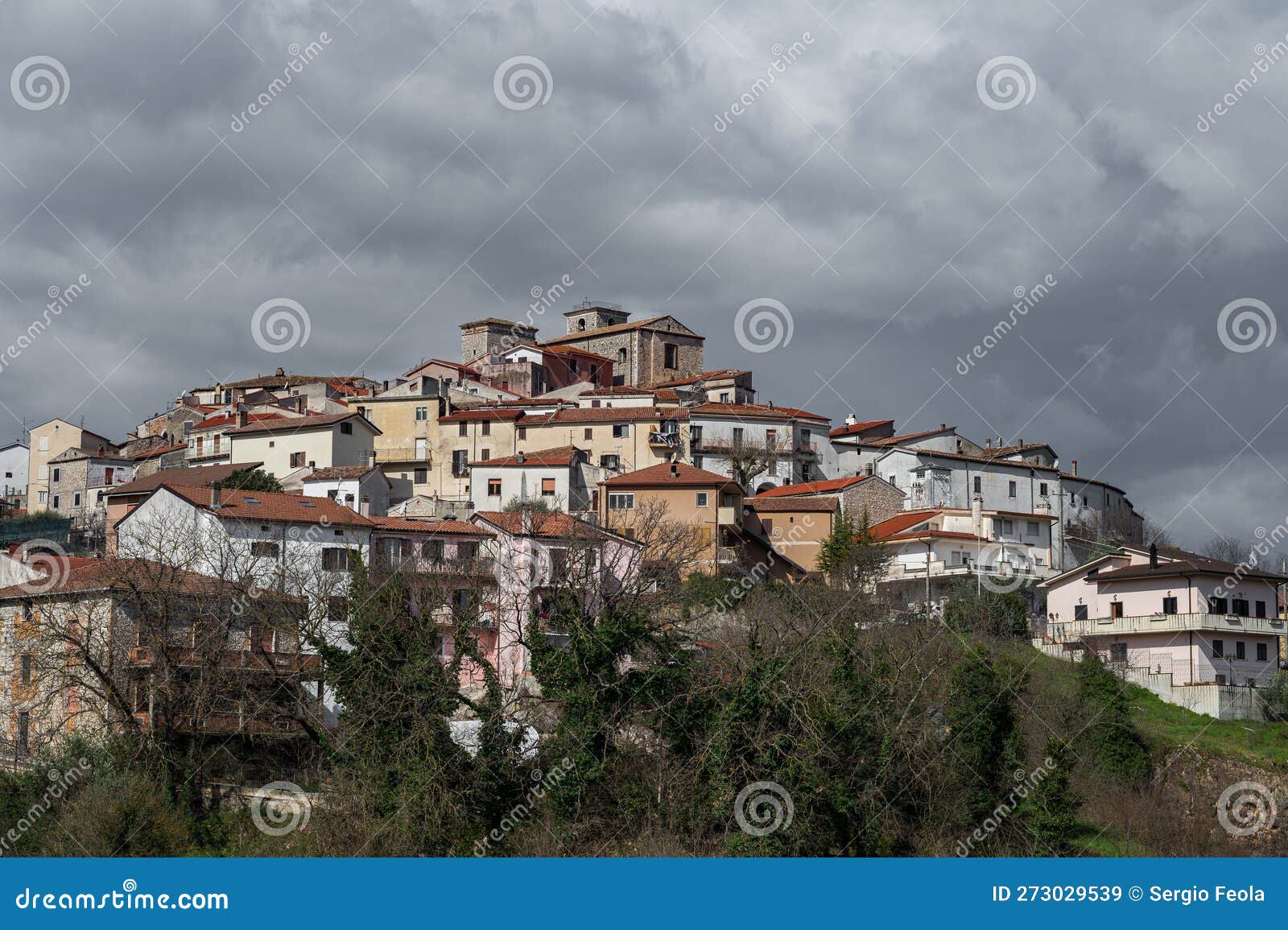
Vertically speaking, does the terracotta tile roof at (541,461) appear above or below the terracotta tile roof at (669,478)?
above

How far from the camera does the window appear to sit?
52094 millimetres

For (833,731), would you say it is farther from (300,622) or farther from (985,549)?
(985,549)

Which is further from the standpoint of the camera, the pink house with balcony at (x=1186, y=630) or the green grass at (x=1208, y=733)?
the pink house with balcony at (x=1186, y=630)

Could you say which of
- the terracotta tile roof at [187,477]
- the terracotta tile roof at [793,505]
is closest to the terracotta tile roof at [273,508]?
the terracotta tile roof at [187,477]

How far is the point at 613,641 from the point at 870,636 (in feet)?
47.5

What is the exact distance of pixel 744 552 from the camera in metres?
66.8

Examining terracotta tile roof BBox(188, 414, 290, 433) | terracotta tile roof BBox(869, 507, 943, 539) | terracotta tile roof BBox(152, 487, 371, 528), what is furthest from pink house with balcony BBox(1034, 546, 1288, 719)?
terracotta tile roof BBox(188, 414, 290, 433)

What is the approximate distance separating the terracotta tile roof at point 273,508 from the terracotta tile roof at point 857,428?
3677 centimetres

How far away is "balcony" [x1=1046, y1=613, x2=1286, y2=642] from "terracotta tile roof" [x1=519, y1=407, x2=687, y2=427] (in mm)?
25300

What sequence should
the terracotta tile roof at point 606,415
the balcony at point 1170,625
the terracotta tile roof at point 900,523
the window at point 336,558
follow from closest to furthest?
the window at point 336,558
the balcony at point 1170,625
the terracotta tile roof at point 900,523
the terracotta tile roof at point 606,415

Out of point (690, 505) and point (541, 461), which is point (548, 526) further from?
point (541, 461)

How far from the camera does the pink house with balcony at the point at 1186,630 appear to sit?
51.7m

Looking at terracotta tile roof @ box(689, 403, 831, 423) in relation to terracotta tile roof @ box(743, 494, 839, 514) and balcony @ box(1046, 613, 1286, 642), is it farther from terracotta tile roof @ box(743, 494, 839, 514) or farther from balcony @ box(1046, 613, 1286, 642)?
balcony @ box(1046, 613, 1286, 642)

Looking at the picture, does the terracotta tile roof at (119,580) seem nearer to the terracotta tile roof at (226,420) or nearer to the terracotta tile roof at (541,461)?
the terracotta tile roof at (541,461)
